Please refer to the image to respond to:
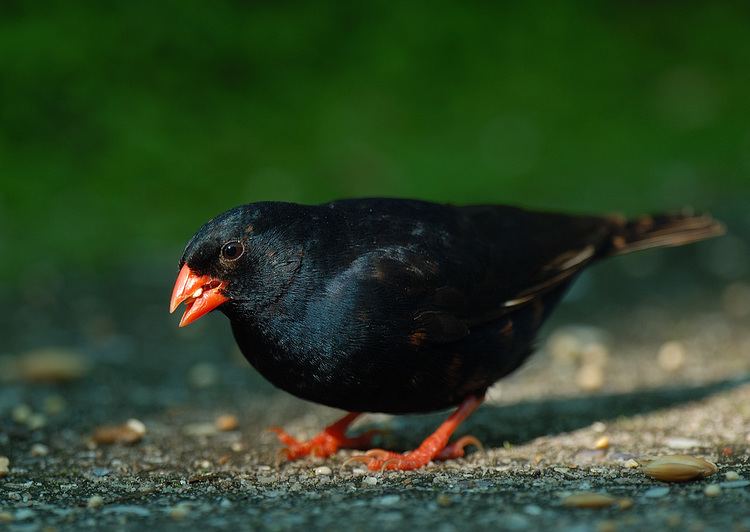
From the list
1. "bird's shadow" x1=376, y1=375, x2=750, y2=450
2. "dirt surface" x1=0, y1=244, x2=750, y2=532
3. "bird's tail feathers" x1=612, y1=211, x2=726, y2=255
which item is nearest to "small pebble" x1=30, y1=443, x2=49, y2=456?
"dirt surface" x1=0, y1=244, x2=750, y2=532

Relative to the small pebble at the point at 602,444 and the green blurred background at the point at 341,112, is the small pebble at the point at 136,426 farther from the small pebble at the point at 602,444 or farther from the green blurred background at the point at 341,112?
the green blurred background at the point at 341,112

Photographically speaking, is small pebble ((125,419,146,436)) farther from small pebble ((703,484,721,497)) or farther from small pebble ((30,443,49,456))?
small pebble ((703,484,721,497))

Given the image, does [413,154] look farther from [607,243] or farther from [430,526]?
[430,526]

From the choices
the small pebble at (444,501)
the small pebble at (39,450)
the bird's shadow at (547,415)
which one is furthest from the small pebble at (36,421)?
the small pebble at (444,501)

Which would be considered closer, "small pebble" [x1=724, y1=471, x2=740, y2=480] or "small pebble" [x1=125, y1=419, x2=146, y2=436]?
"small pebble" [x1=724, y1=471, x2=740, y2=480]

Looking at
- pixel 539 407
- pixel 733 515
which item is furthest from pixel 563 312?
pixel 733 515

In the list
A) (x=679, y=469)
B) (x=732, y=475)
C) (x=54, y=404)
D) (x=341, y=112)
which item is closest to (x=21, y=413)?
(x=54, y=404)
